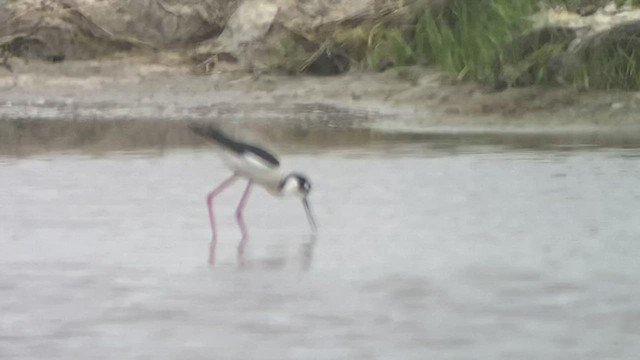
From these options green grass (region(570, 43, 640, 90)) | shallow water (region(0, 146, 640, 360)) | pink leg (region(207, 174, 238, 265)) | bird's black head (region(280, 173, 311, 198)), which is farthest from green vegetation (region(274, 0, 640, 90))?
bird's black head (region(280, 173, 311, 198))

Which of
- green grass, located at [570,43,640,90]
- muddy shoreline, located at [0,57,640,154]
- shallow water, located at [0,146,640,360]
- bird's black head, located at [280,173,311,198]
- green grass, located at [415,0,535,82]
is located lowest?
shallow water, located at [0,146,640,360]

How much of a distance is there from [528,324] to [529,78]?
6.07 m

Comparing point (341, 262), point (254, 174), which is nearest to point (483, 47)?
point (254, 174)

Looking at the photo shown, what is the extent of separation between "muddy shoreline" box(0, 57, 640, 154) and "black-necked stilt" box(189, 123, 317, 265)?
1853mm

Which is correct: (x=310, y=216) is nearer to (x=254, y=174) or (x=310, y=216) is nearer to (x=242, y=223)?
(x=242, y=223)

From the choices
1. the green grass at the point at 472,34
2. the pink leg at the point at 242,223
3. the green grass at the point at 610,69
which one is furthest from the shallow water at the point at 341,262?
the green grass at the point at 472,34

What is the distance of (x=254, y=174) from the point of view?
27.2 feet

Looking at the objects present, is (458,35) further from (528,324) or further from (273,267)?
(528,324)

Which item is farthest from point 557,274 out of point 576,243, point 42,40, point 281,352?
point 42,40

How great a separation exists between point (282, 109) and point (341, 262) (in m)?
5.32

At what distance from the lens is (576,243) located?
6.84 meters

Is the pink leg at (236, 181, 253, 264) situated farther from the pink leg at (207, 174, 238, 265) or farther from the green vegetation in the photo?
the green vegetation

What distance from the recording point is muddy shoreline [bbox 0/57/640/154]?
1051 centimetres

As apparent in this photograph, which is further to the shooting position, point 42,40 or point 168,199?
point 42,40
